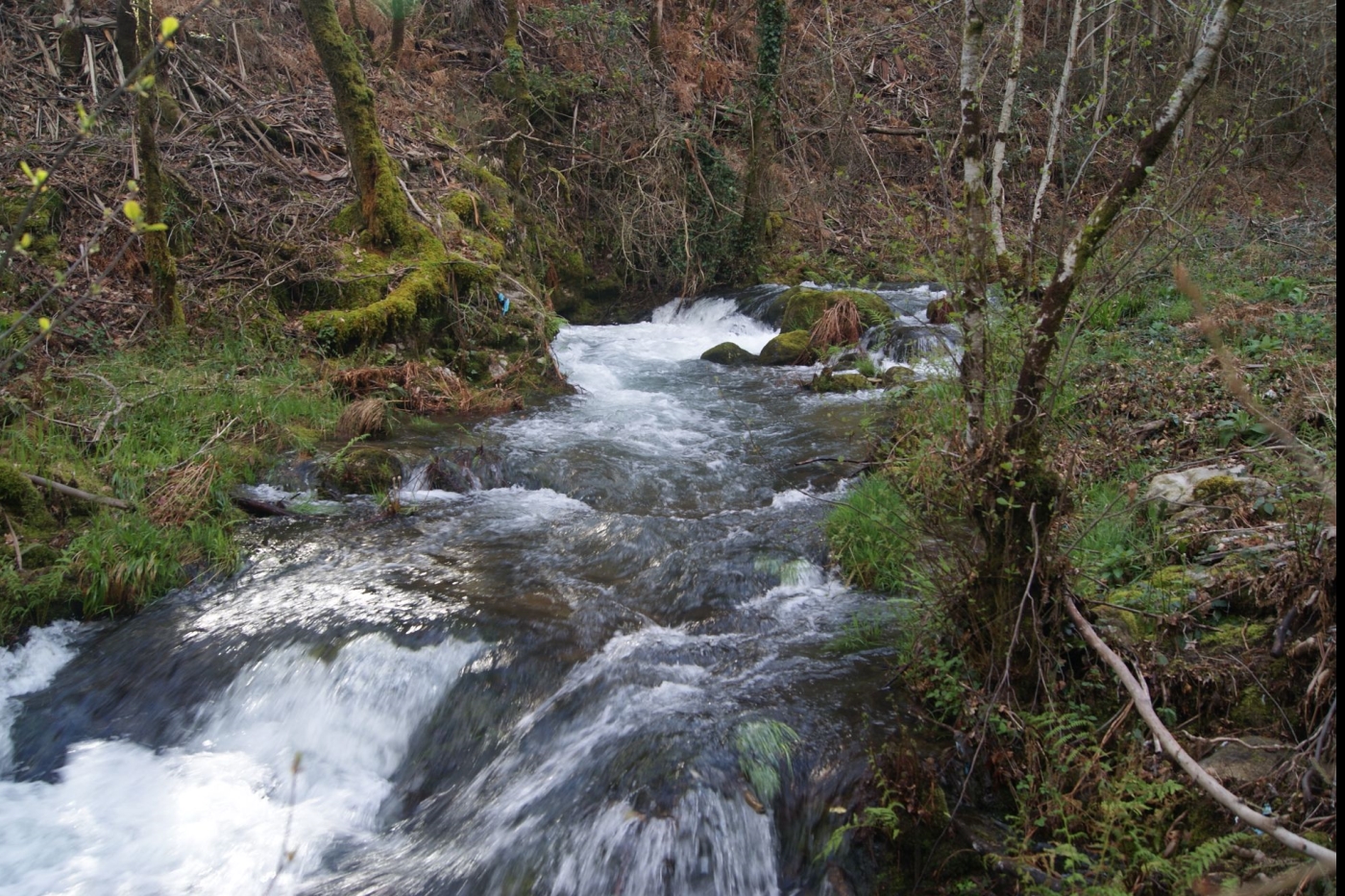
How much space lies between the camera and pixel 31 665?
4609 mm

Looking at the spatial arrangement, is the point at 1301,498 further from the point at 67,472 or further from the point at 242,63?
the point at 242,63

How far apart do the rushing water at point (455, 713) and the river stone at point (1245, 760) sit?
4.04 feet

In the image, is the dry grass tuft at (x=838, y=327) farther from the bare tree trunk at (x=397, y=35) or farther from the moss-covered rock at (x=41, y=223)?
the moss-covered rock at (x=41, y=223)

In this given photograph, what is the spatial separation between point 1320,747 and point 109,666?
5555mm

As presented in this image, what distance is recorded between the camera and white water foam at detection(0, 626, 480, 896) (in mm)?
3484

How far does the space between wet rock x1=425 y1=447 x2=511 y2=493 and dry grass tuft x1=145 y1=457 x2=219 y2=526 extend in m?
1.60

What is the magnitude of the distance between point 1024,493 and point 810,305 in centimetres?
978

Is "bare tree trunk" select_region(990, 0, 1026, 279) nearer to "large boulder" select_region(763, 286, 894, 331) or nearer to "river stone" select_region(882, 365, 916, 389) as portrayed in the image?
"river stone" select_region(882, 365, 916, 389)

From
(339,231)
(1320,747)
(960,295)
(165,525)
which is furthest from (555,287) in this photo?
(1320,747)

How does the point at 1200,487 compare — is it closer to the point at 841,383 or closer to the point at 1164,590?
the point at 1164,590

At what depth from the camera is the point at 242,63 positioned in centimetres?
1190

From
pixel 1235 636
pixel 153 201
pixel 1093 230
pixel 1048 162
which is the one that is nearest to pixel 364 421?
pixel 153 201

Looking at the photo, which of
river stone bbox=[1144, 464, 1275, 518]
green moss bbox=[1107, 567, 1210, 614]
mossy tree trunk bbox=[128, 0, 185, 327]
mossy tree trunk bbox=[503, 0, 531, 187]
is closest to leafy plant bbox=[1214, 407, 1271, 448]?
river stone bbox=[1144, 464, 1275, 518]

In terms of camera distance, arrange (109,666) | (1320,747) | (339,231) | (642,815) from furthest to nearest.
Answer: (339,231), (109,666), (642,815), (1320,747)
